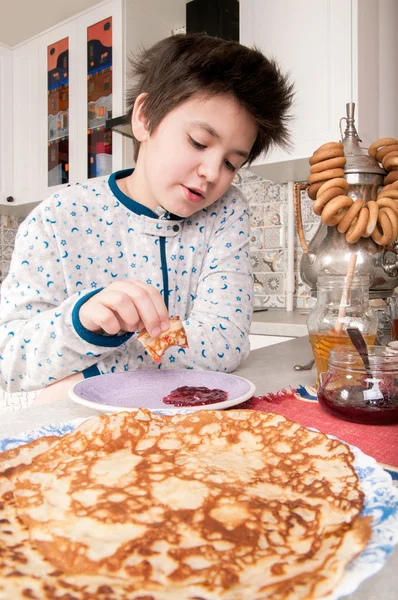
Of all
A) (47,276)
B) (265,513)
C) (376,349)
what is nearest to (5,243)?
(47,276)

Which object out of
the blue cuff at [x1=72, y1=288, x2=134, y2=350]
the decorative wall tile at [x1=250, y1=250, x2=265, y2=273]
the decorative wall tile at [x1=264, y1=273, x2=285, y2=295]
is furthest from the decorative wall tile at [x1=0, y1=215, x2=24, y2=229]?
the blue cuff at [x1=72, y1=288, x2=134, y2=350]

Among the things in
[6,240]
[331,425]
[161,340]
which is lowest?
[331,425]

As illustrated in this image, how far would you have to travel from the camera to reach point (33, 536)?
0.33m

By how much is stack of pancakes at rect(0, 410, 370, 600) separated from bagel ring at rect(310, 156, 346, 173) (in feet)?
2.09

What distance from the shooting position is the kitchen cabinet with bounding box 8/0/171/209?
2.86m

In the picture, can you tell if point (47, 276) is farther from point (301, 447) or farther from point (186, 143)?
point (301, 447)

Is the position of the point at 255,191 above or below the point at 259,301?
above

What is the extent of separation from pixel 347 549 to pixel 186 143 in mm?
934

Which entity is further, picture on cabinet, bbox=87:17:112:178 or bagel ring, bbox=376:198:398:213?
picture on cabinet, bbox=87:17:112:178

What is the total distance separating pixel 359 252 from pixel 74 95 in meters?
2.71

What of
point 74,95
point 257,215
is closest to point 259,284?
point 257,215

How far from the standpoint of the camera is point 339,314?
820 millimetres

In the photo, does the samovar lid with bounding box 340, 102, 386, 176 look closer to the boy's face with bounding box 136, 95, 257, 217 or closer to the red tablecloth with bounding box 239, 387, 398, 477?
the boy's face with bounding box 136, 95, 257, 217

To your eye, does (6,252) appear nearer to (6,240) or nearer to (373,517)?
(6,240)
